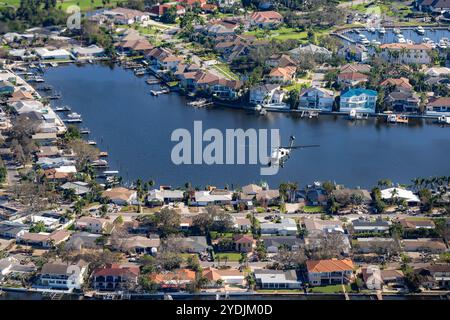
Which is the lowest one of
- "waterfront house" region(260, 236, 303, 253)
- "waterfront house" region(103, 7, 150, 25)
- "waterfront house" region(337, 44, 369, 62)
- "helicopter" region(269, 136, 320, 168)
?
"waterfront house" region(260, 236, 303, 253)

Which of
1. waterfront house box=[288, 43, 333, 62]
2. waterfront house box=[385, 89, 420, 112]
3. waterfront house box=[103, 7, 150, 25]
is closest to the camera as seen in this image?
waterfront house box=[385, 89, 420, 112]

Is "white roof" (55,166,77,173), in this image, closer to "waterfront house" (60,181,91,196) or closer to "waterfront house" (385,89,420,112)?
"waterfront house" (60,181,91,196)

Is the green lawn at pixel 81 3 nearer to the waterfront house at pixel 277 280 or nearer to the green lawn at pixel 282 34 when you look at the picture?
the green lawn at pixel 282 34

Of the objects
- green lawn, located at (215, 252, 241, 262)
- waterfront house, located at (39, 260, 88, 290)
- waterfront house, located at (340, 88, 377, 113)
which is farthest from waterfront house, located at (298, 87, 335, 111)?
waterfront house, located at (39, 260, 88, 290)

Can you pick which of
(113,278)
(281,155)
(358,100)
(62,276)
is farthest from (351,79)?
(62,276)

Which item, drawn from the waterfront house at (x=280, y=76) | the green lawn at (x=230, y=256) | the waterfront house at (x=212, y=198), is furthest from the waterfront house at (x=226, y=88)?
the green lawn at (x=230, y=256)

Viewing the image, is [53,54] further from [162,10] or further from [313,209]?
[313,209]

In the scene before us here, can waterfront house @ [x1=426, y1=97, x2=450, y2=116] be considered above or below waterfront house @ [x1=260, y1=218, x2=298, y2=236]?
above
